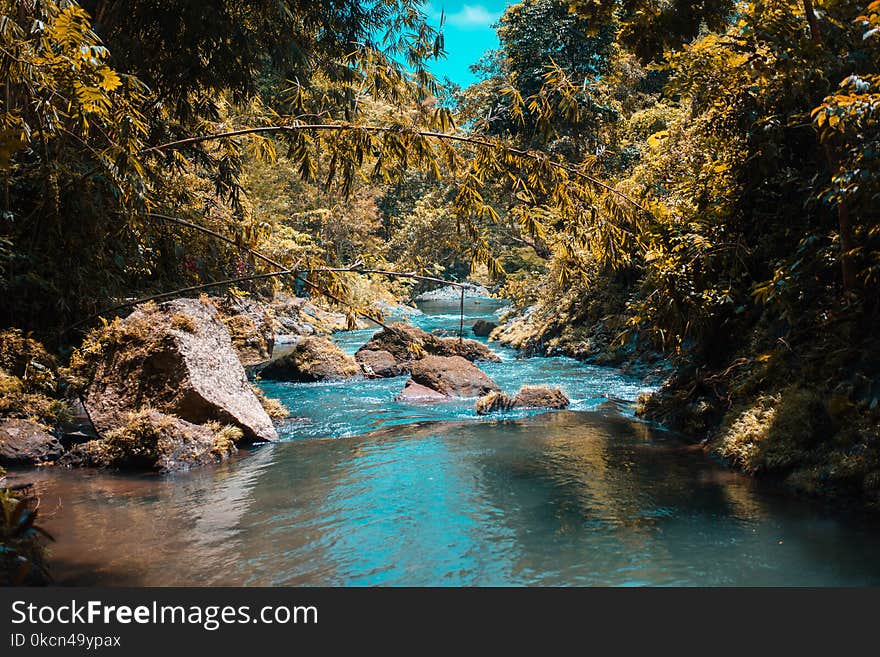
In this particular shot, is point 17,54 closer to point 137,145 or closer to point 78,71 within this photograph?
point 78,71

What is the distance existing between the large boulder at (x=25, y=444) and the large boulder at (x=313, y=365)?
7238 millimetres

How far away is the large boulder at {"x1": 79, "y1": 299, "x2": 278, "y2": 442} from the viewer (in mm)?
8234

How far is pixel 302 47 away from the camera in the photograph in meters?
9.61

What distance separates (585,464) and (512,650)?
4594 mm

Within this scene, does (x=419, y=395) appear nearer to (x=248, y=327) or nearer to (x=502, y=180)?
(x=248, y=327)

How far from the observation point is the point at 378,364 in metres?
16.0

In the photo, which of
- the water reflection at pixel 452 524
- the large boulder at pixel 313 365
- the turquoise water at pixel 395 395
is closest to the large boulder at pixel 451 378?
the turquoise water at pixel 395 395

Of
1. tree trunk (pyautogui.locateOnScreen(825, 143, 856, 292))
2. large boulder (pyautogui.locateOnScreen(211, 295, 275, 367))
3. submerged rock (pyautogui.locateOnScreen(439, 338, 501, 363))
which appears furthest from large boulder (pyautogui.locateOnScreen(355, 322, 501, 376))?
tree trunk (pyautogui.locateOnScreen(825, 143, 856, 292))

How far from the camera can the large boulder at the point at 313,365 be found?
48.7ft

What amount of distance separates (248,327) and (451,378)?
17.8ft

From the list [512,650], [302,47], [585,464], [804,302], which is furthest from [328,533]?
[302,47]

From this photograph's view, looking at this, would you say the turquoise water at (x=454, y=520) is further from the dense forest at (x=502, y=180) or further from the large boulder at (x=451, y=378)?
the large boulder at (x=451, y=378)

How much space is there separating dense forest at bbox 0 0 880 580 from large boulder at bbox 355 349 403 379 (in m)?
5.46

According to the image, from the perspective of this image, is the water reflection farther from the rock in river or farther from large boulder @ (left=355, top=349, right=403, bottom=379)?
large boulder @ (left=355, top=349, right=403, bottom=379)
